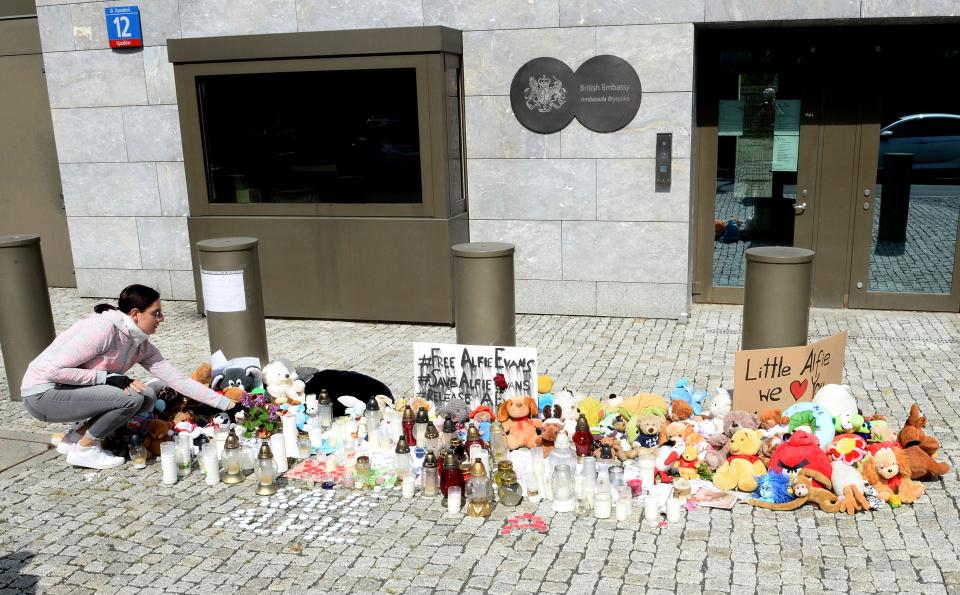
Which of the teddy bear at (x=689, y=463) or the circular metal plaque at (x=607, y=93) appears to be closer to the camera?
the teddy bear at (x=689, y=463)

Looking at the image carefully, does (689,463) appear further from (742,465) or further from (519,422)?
(519,422)

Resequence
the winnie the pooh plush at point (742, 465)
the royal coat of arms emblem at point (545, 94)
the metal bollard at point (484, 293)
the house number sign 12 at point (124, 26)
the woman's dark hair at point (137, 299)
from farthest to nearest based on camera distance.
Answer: the house number sign 12 at point (124, 26)
the royal coat of arms emblem at point (545, 94)
the metal bollard at point (484, 293)
the woman's dark hair at point (137, 299)
the winnie the pooh plush at point (742, 465)

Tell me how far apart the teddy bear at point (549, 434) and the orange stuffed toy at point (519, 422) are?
0.06 meters

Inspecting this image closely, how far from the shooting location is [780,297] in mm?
6031

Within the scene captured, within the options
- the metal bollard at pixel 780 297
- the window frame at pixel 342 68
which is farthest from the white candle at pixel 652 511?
the window frame at pixel 342 68

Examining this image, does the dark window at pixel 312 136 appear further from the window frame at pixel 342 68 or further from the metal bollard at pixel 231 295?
the metal bollard at pixel 231 295

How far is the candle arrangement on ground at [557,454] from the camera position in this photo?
4.89 metres

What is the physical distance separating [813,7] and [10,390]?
797 centimetres

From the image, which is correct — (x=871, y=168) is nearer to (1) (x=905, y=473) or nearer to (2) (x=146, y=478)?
(1) (x=905, y=473)

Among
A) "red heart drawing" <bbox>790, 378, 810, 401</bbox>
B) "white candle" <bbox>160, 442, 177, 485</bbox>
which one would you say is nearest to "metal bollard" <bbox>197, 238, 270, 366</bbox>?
"white candle" <bbox>160, 442, 177, 485</bbox>

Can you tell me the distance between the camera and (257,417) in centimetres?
603

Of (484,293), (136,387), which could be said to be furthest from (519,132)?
(136,387)

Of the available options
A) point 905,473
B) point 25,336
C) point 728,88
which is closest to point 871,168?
point 728,88

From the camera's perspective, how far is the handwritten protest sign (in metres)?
5.92
